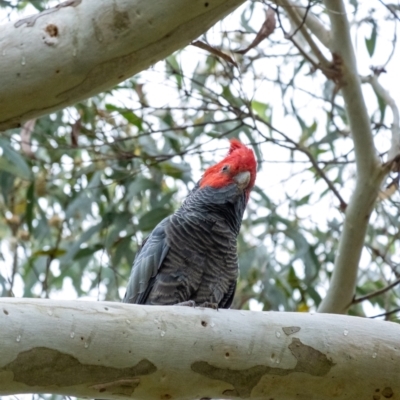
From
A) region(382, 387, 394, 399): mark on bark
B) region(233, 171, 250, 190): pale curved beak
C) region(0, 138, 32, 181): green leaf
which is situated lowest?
region(382, 387, 394, 399): mark on bark

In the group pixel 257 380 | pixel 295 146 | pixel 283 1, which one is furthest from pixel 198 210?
pixel 257 380

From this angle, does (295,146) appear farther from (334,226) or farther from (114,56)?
(114,56)

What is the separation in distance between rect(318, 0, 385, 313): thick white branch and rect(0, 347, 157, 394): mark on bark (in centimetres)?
155

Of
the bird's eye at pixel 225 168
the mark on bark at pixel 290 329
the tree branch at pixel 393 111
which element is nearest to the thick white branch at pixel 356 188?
the tree branch at pixel 393 111

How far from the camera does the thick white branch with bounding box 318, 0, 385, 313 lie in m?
3.13

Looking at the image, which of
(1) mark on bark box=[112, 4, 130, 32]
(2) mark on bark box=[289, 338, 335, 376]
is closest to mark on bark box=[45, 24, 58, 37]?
(1) mark on bark box=[112, 4, 130, 32]

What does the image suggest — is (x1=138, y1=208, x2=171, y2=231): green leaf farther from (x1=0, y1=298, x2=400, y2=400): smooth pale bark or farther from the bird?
(x1=0, y1=298, x2=400, y2=400): smooth pale bark

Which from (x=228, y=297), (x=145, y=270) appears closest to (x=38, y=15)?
(x=145, y=270)

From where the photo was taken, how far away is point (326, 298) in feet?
10.5

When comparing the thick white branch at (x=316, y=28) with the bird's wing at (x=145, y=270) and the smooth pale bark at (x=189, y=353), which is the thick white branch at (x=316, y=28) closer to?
the bird's wing at (x=145, y=270)

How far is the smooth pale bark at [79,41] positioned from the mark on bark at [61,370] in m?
0.65

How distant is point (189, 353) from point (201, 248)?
114 cm

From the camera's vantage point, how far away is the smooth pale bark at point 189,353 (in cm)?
171

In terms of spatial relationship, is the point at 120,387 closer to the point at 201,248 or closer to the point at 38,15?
the point at 38,15
